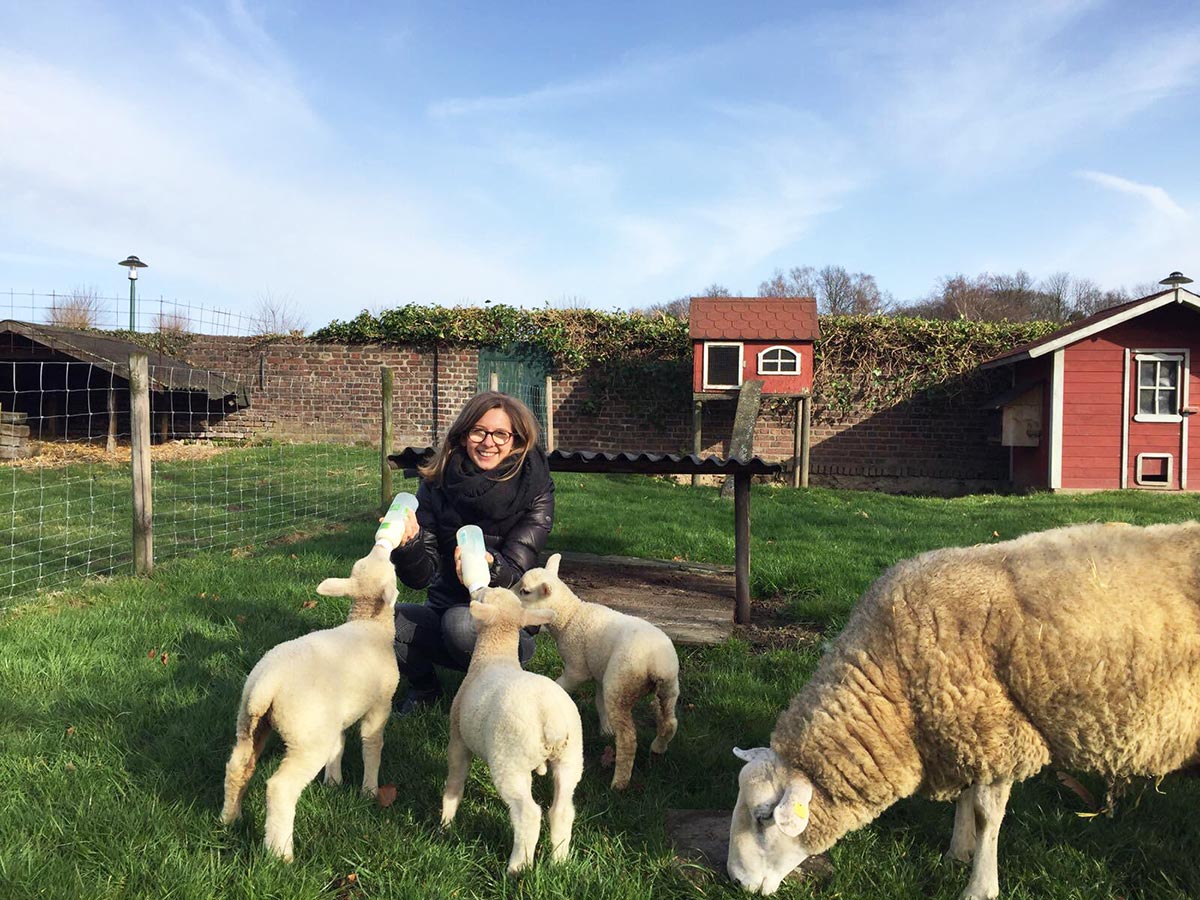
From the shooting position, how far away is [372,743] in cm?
301

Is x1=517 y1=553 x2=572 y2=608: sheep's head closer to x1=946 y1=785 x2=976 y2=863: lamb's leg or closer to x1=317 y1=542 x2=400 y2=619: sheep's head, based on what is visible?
x1=317 y1=542 x2=400 y2=619: sheep's head

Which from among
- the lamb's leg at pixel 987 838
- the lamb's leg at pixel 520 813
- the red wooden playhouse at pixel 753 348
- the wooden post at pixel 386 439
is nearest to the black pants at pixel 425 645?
the lamb's leg at pixel 520 813

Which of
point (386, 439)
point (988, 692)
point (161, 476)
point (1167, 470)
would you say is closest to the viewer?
point (988, 692)

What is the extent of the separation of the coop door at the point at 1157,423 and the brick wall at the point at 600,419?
2540 millimetres

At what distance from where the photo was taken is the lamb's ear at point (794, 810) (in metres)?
2.37

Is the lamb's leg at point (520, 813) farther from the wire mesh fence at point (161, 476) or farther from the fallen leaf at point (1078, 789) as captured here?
the wire mesh fence at point (161, 476)

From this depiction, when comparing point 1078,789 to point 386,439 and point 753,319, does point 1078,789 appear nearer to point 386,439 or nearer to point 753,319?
point 386,439

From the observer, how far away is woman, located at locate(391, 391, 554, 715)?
395cm

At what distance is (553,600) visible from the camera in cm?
362

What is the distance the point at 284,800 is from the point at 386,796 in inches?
20.7

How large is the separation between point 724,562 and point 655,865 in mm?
4845

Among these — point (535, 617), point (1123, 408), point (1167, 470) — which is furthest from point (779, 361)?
point (535, 617)

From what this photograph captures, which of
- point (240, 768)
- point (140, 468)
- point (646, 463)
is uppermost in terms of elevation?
point (646, 463)

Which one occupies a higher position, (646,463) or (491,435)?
(491,435)
